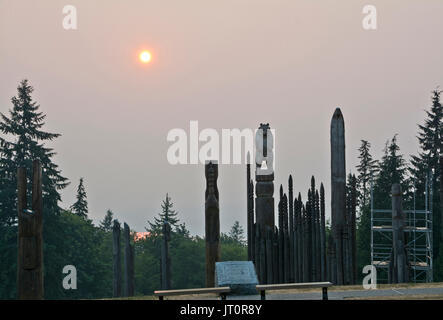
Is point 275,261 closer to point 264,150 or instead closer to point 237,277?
point 264,150

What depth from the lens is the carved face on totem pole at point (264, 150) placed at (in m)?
21.2

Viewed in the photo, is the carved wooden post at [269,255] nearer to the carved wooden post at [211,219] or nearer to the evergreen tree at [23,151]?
the carved wooden post at [211,219]

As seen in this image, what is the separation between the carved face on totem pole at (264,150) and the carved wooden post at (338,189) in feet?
5.31

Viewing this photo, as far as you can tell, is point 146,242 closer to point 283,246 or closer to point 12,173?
point 12,173

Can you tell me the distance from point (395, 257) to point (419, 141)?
28051 mm

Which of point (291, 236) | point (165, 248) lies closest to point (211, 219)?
point (291, 236)

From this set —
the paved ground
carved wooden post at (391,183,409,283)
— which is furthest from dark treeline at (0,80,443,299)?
the paved ground

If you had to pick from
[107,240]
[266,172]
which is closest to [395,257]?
[266,172]

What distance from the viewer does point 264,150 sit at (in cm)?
2141

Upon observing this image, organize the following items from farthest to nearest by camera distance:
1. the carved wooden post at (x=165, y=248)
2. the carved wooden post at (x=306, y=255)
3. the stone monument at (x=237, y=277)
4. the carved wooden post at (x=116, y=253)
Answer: the carved wooden post at (x=116, y=253) < the carved wooden post at (x=165, y=248) < the carved wooden post at (x=306, y=255) < the stone monument at (x=237, y=277)

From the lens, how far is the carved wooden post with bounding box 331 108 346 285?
21.0 m

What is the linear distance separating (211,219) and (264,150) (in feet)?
8.47

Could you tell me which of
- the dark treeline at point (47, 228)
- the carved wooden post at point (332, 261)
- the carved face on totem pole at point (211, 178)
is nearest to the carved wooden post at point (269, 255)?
the carved wooden post at point (332, 261)
